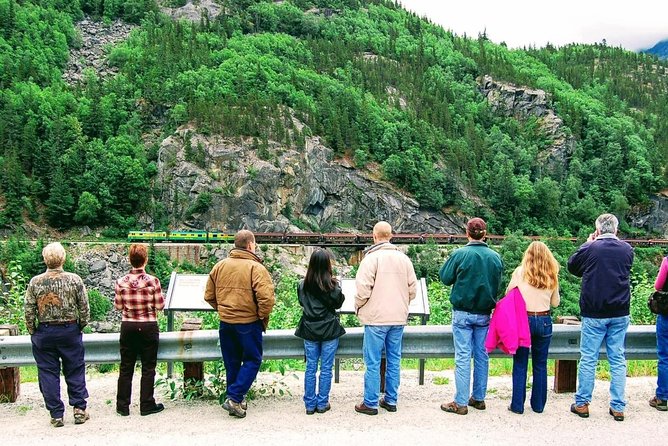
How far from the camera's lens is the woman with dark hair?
589 cm

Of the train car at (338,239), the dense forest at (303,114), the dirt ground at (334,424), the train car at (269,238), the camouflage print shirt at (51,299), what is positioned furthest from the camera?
the dense forest at (303,114)

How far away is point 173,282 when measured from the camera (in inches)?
289

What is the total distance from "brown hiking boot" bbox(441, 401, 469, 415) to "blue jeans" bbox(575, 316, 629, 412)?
1.20m

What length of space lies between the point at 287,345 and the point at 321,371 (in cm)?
56

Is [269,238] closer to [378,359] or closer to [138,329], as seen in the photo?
[138,329]

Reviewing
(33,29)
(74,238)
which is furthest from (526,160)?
(33,29)

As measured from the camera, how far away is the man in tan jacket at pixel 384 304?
236 inches

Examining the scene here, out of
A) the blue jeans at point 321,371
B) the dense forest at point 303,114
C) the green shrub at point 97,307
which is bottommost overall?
the green shrub at point 97,307

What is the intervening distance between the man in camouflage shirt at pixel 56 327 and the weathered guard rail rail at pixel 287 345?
0.46m

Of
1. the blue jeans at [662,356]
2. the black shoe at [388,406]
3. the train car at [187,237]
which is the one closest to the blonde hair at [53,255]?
the black shoe at [388,406]

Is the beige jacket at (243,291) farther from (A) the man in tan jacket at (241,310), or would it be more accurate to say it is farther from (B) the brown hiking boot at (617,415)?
(B) the brown hiking boot at (617,415)

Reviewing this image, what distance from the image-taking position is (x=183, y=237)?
4909 cm

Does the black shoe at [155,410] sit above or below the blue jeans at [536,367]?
below

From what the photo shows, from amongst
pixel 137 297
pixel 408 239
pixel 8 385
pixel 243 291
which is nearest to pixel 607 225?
pixel 243 291
